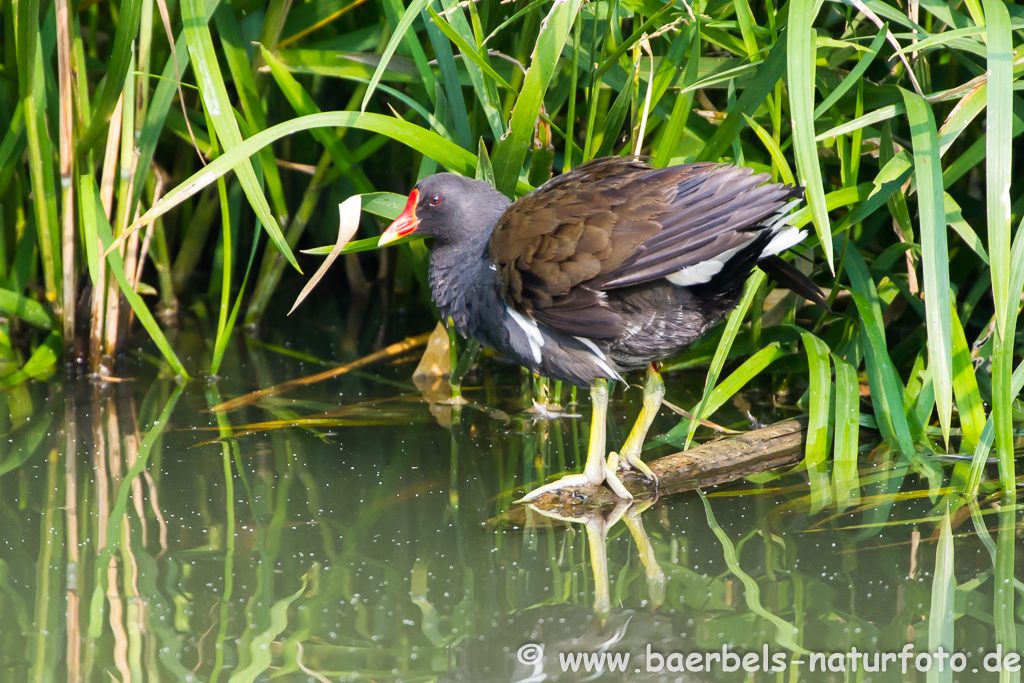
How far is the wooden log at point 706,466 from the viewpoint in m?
1.93

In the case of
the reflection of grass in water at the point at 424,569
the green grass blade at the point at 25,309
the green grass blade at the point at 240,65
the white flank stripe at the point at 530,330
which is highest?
the green grass blade at the point at 240,65

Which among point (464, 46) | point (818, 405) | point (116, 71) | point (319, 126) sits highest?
point (116, 71)

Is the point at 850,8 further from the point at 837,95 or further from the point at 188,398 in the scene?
the point at 188,398

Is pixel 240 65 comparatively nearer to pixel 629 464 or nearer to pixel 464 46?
pixel 464 46

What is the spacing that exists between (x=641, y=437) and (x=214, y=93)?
1230mm

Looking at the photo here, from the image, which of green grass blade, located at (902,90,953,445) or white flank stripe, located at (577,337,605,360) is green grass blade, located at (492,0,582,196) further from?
green grass blade, located at (902,90,953,445)

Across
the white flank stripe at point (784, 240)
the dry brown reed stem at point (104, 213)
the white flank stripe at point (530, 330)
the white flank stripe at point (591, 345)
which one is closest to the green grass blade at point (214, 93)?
the dry brown reed stem at point (104, 213)

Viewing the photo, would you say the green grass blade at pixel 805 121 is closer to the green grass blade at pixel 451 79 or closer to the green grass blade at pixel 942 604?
the green grass blade at pixel 942 604

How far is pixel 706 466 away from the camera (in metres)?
2.06

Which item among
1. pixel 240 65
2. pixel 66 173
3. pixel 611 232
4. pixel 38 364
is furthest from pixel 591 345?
pixel 38 364

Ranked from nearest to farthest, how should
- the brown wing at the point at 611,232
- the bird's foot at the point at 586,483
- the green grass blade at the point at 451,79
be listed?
1. the brown wing at the point at 611,232
2. the bird's foot at the point at 586,483
3. the green grass blade at the point at 451,79

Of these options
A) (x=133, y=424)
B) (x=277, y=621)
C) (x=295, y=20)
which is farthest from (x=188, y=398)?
(x=277, y=621)

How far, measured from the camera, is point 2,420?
2381 mm

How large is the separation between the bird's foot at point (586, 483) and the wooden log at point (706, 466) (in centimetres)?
1
